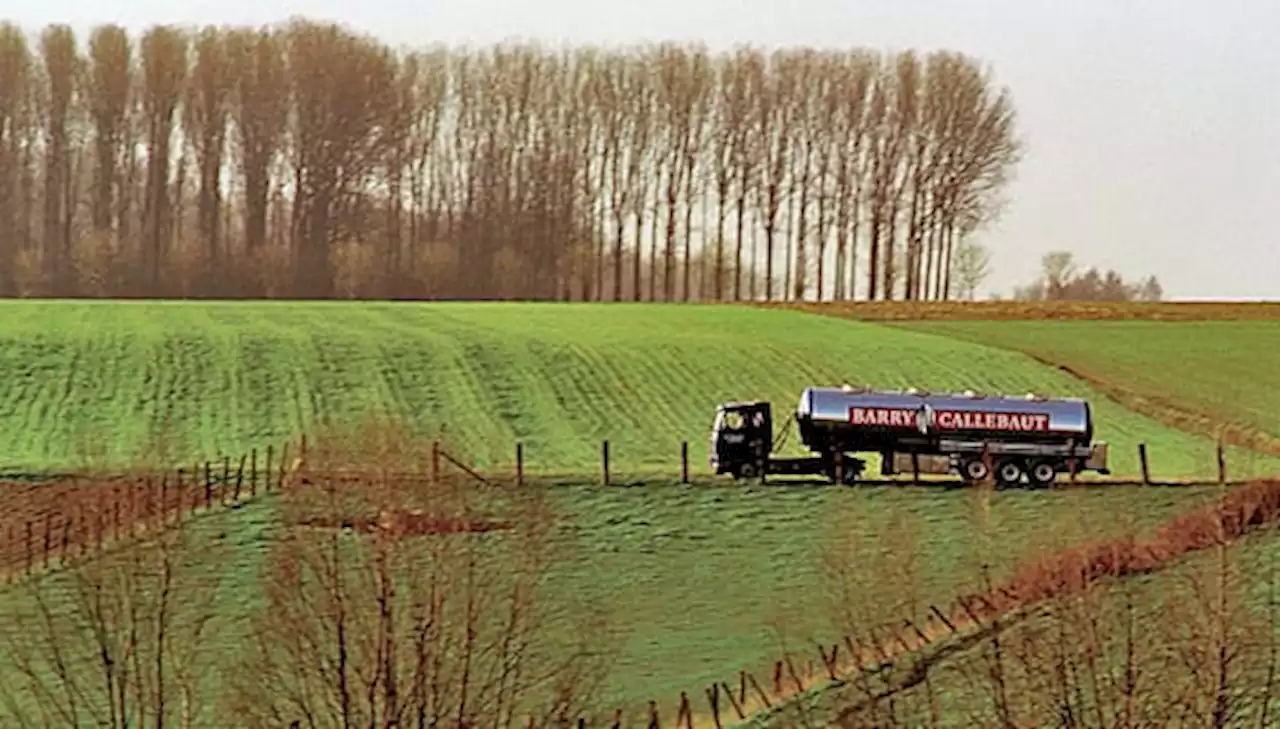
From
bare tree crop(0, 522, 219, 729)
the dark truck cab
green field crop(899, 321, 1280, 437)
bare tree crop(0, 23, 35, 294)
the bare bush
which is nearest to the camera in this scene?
the bare bush

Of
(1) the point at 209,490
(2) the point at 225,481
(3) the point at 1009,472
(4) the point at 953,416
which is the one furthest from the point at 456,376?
(3) the point at 1009,472

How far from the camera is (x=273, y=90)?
96.5 meters

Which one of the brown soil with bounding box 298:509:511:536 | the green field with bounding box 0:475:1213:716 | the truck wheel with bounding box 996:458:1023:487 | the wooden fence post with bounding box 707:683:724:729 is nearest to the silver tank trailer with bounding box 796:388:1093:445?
the truck wheel with bounding box 996:458:1023:487

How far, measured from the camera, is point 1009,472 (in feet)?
125

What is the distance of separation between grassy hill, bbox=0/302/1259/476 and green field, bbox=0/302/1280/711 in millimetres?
114

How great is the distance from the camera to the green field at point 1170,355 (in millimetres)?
52750

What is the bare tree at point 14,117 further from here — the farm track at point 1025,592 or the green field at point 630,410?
the farm track at point 1025,592

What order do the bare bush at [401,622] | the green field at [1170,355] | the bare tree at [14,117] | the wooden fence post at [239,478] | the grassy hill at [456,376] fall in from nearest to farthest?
the bare bush at [401,622] < the wooden fence post at [239,478] < the grassy hill at [456,376] < the green field at [1170,355] < the bare tree at [14,117]

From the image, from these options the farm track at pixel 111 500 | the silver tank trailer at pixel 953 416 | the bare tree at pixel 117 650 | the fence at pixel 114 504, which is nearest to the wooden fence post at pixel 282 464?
the fence at pixel 114 504

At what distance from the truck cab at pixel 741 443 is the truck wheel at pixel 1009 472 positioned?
3.97 m

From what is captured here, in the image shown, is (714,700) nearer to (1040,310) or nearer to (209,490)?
(209,490)

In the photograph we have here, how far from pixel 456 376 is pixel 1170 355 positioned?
2060cm

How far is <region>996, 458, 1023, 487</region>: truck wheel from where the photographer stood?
38.1 m

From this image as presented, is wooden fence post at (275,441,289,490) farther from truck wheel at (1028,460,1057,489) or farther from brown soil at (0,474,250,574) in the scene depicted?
truck wheel at (1028,460,1057,489)
